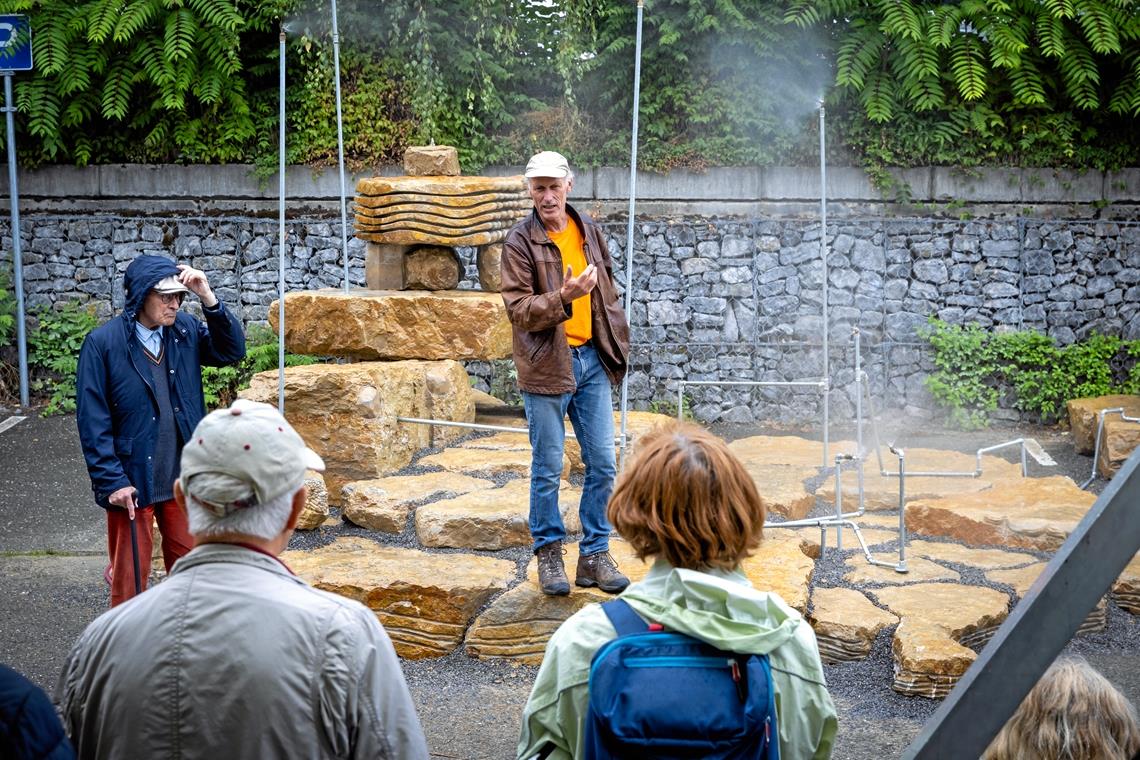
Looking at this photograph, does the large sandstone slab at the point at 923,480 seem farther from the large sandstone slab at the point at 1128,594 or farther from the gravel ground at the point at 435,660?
the large sandstone slab at the point at 1128,594

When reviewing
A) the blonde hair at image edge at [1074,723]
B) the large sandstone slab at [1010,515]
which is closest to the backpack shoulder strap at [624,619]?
the blonde hair at image edge at [1074,723]

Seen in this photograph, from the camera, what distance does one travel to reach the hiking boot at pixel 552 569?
16.7 feet

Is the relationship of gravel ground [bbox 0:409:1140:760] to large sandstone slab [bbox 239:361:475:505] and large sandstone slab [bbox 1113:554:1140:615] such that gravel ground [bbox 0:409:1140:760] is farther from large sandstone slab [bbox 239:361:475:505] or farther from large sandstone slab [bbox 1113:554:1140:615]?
Result: large sandstone slab [bbox 239:361:475:505]

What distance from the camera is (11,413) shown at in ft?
36.6

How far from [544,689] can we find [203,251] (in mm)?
10490

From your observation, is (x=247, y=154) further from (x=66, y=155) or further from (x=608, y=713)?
(x=608, y=713)

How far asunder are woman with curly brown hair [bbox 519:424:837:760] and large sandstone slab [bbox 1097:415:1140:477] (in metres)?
7.02

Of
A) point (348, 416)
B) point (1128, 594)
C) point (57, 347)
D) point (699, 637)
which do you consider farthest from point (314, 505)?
point (57, 347)

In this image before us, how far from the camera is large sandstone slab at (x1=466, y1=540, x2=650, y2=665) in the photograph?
5.25 meters

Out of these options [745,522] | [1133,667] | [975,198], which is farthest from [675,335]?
[745,522]

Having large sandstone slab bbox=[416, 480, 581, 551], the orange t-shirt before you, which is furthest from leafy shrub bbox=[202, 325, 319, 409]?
the orange t-shirt

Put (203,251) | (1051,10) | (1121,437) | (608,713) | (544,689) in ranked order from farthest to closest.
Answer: (203,251) < (1051,10) < (1121,437) < (544,689) < (608,713)

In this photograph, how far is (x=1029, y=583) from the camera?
5.76 metres

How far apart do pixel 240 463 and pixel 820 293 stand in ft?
31.2
